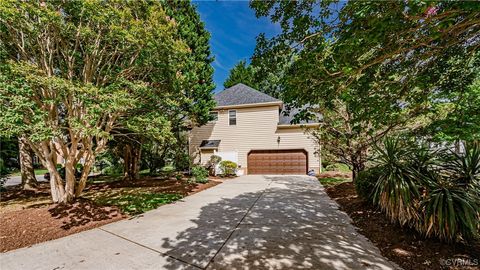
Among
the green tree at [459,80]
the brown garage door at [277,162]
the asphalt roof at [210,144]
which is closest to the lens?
the green tree at [459,80]

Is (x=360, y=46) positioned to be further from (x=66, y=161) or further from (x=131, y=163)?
(x=131, y=163)

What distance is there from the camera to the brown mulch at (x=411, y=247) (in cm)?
302

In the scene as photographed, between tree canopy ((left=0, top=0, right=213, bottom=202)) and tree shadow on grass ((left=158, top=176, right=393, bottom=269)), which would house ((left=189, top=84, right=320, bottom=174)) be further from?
tree shadow on grass ((left=158, top=176, right=393, bottom=269))

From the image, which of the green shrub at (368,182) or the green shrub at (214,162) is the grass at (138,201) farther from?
the green shrub at (214,162)

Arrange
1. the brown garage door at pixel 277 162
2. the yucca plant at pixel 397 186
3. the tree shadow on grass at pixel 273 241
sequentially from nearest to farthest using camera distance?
the tree shadow on grass at pixel 273 241
the yucca plant at pixel 397 186
the brown garage door at pixel 277 162

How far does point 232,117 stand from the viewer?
16625 millimetres

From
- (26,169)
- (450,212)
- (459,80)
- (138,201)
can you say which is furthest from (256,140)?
(26,169)

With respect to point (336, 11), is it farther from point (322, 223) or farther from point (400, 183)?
point (322, 223)

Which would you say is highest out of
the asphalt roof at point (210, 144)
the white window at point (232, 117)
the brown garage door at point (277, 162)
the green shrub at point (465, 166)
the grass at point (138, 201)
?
the white window at point (232, 117)

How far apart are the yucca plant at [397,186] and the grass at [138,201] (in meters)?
6.55

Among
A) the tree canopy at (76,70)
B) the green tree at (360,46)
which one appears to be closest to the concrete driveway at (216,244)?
the tree canopy at (76,70)

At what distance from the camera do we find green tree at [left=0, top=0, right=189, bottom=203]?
459cm

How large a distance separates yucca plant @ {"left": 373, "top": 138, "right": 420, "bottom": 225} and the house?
9.97 meters

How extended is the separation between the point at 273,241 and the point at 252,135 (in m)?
12.3
